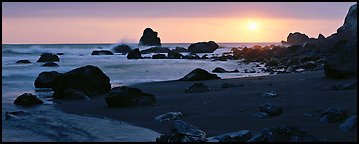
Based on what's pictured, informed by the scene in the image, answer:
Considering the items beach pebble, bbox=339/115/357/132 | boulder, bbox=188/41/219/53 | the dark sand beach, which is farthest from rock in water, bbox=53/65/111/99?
boulder, bbox=188/41/219/53

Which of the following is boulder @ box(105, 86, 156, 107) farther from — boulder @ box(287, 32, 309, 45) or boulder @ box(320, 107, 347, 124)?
boulder @ box(287, 32, 309, 45)

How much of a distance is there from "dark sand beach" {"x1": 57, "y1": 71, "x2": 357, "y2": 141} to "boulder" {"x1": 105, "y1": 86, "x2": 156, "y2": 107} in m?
0.25

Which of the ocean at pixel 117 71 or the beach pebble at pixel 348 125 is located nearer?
the beach pebble at pixel 348 125

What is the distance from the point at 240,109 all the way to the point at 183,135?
332 cm

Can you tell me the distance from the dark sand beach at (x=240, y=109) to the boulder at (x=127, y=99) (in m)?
0.25

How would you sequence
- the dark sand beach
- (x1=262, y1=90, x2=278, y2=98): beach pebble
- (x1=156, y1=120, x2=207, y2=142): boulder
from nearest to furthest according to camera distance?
(x1=156, y1=120, x2=207, y2=142): boulder < the dark sand beach < (x1=262, y1=90, x2=278, y2=98): beach pebble

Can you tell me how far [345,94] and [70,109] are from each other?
21.3 feet

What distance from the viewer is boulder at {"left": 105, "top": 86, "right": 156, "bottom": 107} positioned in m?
11.6

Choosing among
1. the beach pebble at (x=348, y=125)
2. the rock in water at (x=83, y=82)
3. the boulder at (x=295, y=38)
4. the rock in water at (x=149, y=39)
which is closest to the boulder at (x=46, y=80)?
the rock in water at (x=83, y=82)

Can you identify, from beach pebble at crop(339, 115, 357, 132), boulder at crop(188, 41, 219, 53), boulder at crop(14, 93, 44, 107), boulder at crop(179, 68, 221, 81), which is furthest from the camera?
boulder at crop(188, 41, 219, 53)

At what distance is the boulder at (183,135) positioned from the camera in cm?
686

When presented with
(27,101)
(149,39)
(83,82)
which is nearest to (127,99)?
(27,101)

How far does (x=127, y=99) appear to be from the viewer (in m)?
11.6

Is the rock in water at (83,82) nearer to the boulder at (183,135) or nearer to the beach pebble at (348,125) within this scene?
the boulder at (183,135)
